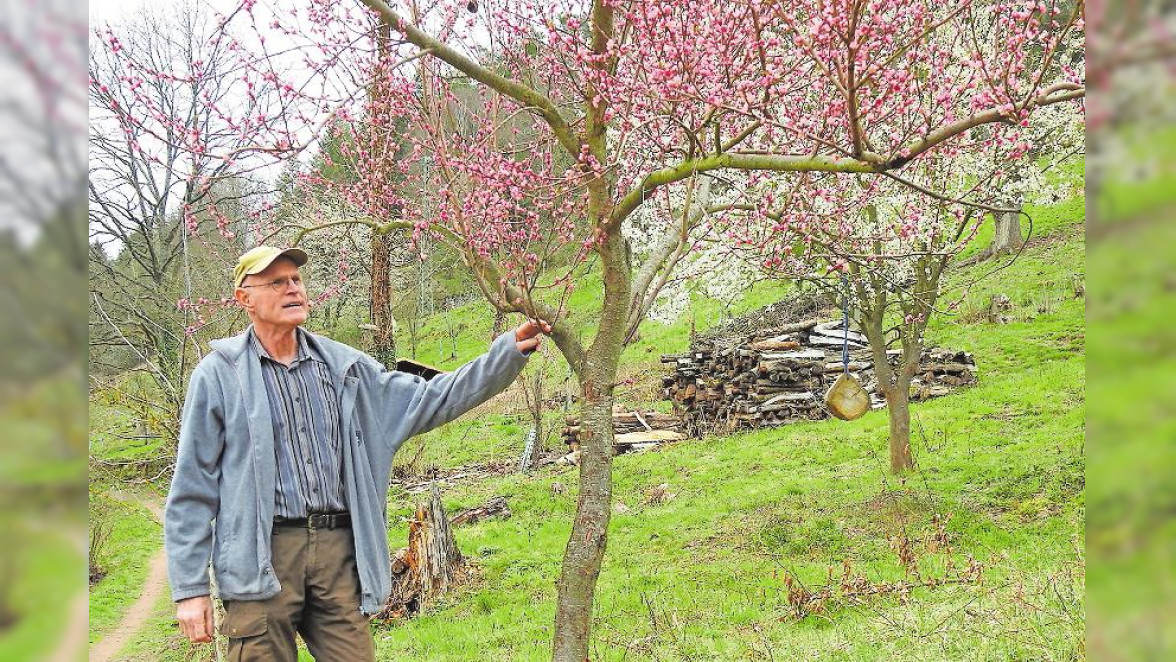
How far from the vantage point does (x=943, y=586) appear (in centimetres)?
638

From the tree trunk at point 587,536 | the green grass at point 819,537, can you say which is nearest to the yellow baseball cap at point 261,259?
the tree trunk at point 587,536

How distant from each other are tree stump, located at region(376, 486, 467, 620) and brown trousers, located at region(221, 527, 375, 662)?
567 centimetres

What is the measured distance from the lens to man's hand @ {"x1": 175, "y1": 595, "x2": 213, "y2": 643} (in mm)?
3016

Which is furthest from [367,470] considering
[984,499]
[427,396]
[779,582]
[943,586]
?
[984,499]

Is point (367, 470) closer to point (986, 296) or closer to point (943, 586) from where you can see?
point (943, 586)

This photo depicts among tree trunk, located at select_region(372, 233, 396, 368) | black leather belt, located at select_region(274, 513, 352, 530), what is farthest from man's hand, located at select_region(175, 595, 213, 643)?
tree trunk, located at select_region(372, 233, 396, 368)

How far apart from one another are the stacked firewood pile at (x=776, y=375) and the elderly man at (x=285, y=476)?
1226cm

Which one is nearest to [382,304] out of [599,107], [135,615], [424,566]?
[424,566]

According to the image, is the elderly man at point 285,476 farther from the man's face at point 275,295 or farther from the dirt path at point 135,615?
the dirt path at point 135,615

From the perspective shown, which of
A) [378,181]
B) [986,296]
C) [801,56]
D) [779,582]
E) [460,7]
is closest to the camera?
[801,56]

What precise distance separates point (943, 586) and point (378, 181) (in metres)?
4.64

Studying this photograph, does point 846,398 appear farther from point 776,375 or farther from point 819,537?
point 776,375

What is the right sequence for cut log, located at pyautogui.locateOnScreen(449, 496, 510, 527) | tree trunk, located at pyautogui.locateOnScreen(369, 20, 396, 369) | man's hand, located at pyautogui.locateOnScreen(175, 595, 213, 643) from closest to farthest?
man's hand, located at pyautogui.locateOnScreen(175, 595, 213, 643)
tree trunk, located at pyautogui.locateOnScreen(369, 20, 396, 369)
cut log, located at pyautogui.locateOnScreen(449, 496, 510, 527)
